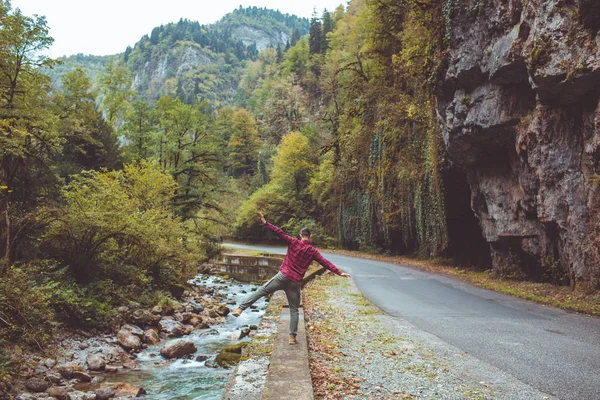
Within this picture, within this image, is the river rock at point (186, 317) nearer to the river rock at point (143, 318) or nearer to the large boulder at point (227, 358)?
the river rock at point (143, 318)

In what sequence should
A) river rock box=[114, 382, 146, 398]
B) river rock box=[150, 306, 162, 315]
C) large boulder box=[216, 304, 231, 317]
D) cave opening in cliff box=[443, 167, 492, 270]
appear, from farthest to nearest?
cave opening in cliff box=[443, 167, 492, 270], large boulder box=[216, 304, 231, 317], river rock box=[150, 306, 162, 315], river rock box=[114, 382, 146, 398]

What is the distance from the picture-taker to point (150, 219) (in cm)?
1420

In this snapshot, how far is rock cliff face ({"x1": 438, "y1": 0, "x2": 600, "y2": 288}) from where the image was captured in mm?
10477

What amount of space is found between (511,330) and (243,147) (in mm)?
64534

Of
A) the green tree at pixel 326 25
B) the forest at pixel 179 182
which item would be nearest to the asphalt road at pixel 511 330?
the forest at pixel 179 182

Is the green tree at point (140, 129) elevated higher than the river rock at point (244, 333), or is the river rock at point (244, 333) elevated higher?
the green tree at point (140, 129)

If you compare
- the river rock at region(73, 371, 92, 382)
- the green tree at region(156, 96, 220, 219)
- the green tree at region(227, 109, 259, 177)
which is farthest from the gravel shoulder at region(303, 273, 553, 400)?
the green tree at region(227, 109, 259, 177)

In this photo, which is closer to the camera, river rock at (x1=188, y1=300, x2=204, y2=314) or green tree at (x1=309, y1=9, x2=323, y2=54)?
river rock at (x1=188, y1=300, x2=204, y2=314)

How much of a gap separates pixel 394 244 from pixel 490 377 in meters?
23.3

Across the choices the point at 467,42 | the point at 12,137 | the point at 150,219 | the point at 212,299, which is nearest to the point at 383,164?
the point at 467,42

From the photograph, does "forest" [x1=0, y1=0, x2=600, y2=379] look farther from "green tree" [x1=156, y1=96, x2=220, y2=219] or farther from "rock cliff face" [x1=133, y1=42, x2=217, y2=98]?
"rock cliff face" [x1=133, y1=42, x2=217, y2=98]

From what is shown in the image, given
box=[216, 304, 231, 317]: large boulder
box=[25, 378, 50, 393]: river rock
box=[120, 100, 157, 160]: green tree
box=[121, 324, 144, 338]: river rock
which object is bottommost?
box=[216, 304, 231, 317]: large boulder

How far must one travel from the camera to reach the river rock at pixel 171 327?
12.2 m

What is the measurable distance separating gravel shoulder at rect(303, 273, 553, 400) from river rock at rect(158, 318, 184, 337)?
534 centimetres
